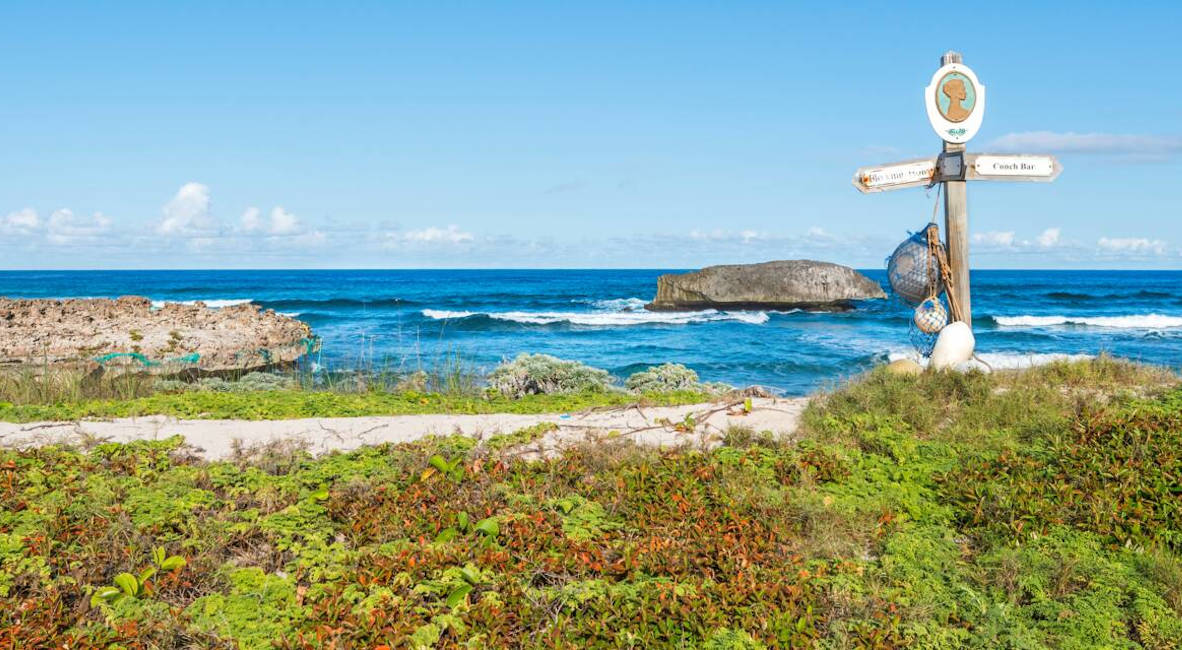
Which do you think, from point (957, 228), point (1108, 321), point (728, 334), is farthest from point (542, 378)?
point (1108, 321)

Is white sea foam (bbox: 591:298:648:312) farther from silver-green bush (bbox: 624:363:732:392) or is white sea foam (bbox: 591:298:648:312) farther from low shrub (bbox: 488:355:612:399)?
low shrub (bbox: 488:355:612:399)

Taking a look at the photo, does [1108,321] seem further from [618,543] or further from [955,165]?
[618,543]

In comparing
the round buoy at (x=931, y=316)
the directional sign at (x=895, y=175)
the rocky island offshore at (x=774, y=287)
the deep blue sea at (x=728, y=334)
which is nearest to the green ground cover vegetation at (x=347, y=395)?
the deep blue sea at (x=728, y=334)

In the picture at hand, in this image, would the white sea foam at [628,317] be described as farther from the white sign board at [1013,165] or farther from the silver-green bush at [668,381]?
the white sign board at [1013,165]

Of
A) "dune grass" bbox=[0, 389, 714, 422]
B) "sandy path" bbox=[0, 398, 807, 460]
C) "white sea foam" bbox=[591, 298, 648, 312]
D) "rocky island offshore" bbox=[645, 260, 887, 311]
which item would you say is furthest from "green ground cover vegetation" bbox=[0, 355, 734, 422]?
"white sea foam" bbox=[591, 298, 648, 312]

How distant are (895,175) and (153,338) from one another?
16.8m

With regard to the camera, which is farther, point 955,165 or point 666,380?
point 666,380

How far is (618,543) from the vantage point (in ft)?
15.1

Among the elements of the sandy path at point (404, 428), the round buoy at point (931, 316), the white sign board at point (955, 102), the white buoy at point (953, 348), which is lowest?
the sandy path at point (404, 428)

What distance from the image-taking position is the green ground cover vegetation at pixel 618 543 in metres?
3.77

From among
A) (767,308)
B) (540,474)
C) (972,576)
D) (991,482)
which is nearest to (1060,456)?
(991,482)

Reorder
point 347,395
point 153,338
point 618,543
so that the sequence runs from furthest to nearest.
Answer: point 153,338 → point 347,395 → point 618,543

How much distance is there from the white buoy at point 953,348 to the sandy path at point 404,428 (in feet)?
5.49

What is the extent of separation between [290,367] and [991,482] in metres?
16.1
